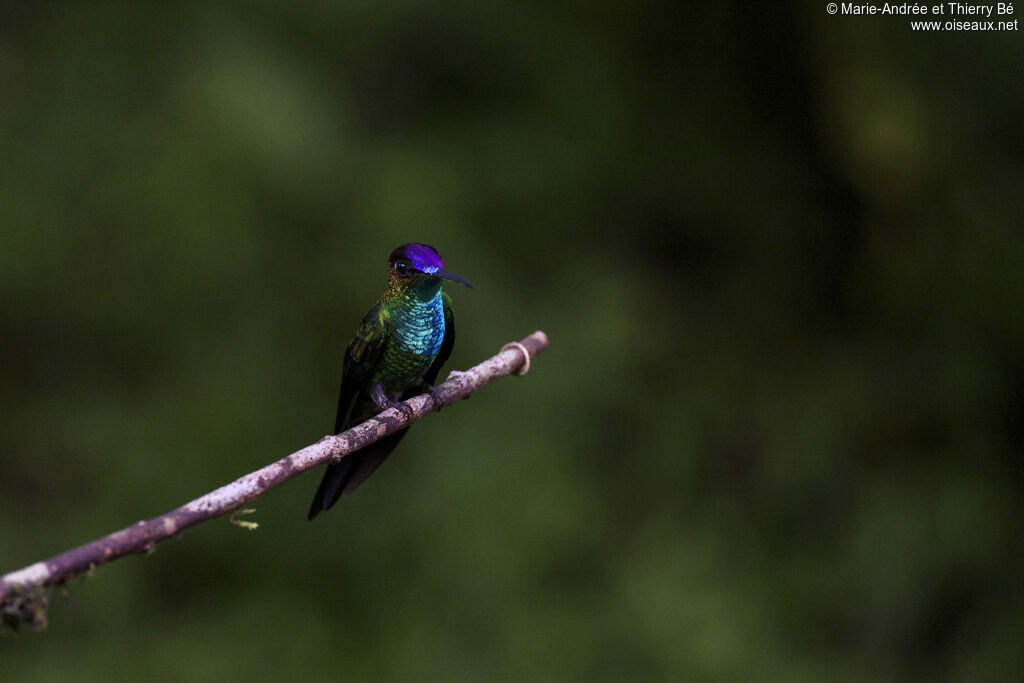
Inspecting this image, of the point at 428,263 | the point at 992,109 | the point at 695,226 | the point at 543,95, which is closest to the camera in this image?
the point at 428,263

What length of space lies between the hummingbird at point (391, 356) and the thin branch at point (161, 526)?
0.17 meters

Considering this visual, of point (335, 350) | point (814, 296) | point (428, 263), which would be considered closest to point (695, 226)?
point (814, 296)

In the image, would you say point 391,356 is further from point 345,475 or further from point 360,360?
point 345,475

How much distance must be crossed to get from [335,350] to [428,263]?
9.70 ft

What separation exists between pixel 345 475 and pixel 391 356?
30cm

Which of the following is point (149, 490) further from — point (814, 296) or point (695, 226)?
point (814, 296)

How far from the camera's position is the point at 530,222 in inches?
197

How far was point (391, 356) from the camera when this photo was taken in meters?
2.04

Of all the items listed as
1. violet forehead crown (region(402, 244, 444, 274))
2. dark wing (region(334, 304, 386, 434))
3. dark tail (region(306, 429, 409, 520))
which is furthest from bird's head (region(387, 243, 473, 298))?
dark tail (region(306, 429, 409, 520))

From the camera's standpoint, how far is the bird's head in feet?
5.46

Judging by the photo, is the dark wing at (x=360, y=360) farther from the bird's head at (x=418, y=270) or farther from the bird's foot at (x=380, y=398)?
the bird's head at (x=418, y=270)

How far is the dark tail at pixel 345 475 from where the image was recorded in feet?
5.95

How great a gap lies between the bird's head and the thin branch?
0.25m

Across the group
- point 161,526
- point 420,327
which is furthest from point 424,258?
point 161,526
